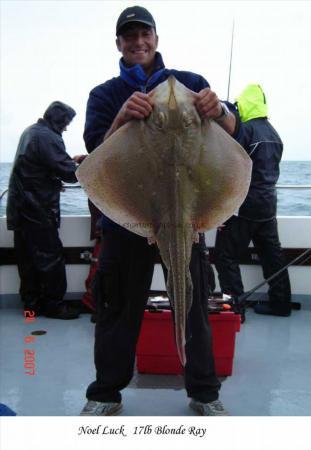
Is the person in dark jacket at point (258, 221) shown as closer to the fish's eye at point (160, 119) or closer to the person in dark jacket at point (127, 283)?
the person in dark jacket at point (127, 283)

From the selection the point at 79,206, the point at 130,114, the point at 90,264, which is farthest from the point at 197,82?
the point at 79,206

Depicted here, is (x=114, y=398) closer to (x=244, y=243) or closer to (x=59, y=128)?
(x=244, y=243)

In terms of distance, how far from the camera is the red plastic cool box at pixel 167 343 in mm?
3240

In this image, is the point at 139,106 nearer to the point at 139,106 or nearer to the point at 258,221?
the point at 139,106

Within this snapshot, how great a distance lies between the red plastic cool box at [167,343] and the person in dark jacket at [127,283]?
0.51m

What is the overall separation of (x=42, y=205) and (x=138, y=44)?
2.53 metres

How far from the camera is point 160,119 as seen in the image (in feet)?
6.17

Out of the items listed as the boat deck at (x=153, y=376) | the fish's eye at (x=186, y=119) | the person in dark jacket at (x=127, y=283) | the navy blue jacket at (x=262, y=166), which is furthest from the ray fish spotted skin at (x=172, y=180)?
the navy blue jacket at (x=262, y=166)

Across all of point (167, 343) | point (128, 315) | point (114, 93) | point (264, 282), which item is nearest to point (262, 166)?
point (264, 282)

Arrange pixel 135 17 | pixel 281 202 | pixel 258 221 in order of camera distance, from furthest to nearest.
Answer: pixel 281 202, pixel 258 221, pixel 135 17

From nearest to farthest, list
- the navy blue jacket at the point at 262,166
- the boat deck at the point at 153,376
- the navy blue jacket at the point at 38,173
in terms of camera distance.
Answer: the boat deck at the point at 153,376, the navy blue jacket at the point at 262,166, the navy blue jacket at the point at 38,173

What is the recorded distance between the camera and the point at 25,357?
12.3ft

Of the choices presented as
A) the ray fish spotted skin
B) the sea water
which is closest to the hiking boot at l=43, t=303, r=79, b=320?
the sea water

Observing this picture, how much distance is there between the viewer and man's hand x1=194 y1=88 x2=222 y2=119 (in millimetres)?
1943
